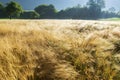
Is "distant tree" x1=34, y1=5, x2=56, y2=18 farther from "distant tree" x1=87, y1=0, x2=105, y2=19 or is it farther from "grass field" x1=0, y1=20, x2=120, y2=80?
"grass field" x1=0, y1=20, x2=120, y2=80

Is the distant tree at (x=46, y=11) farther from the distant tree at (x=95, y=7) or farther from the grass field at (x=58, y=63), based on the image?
the grass field at (x=58, y=63)

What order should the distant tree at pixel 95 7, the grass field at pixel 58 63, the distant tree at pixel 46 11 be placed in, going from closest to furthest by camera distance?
the grass field at pixel 58 63
the distant tree at pixel 46 11
the distant tree at pixel 95 7

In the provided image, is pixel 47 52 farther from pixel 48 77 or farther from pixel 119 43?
pixel 119 43

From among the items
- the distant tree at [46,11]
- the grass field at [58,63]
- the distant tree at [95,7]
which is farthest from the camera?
the distant tree at [95,7]

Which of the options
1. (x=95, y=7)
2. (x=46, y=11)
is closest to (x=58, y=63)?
(x=46, y=11)

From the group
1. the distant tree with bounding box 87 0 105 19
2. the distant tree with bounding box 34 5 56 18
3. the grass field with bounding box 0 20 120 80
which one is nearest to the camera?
the grass field with bounding box 0 20 120 80

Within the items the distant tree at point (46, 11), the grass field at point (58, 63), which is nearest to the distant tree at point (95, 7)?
the distant tree at point (46, 11)

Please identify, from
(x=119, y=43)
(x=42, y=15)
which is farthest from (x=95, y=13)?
(x=119, y=43)

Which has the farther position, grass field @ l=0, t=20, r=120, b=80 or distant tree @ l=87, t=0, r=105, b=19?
distant tree @ l=87, t=0, r=105, b=19

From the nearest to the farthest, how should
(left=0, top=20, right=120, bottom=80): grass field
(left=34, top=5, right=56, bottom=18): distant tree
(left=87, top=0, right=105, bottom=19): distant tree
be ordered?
1. (left=0, top=20, right=120, bottom=80): grass field
2. (left=34, top=5, right=56, bottom=18): distant tree
3. (left=87, top=0, right=105, bottom=19): distant tree

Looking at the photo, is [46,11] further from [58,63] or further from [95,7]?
[58,63]

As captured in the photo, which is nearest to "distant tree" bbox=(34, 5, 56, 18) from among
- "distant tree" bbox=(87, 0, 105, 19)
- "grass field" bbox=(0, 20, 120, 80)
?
"distant tree" bbox=(87, 0, 105, 19)

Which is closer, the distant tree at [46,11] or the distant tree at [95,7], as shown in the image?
the distant tree at [46,11]

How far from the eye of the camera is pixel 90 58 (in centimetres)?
328
